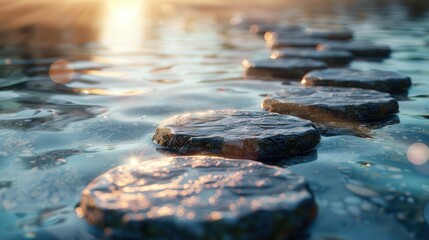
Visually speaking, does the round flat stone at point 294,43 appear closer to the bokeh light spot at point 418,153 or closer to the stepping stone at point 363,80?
the stepping stone at point 363,80

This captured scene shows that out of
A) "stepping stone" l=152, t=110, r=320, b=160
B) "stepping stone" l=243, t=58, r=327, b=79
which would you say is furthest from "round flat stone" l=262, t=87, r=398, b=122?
"stepping stone" l=243, t=58, r=327, b=79

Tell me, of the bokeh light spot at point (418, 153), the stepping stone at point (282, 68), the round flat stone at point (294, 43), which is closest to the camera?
the bokeh light spot at point (418, 153)

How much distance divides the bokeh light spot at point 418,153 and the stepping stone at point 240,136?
0.36 meters


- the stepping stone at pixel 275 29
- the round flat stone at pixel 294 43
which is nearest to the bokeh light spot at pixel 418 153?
the round flat stone at pixel 294 43

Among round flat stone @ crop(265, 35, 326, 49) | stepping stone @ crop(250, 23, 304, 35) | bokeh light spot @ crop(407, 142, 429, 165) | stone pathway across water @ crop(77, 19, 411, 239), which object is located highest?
stone pathway across water @ crop(77, 19, 411, 239)

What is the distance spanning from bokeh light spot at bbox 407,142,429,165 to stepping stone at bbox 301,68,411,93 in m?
1.14

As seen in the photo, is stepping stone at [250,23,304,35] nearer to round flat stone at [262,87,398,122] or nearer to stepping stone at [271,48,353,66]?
stepping stone at [271,48,353,66]

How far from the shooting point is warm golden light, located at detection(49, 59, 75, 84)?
150 inches

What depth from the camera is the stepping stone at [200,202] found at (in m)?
1.22

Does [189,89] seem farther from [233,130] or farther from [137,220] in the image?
[137,220]

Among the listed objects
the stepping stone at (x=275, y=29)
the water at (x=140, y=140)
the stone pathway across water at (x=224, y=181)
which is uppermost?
the stone pathway across water at (x=224, y=181)

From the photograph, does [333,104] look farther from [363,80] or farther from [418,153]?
[363,80]

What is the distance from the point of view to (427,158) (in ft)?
6.05

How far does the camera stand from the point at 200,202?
1.32 meters
